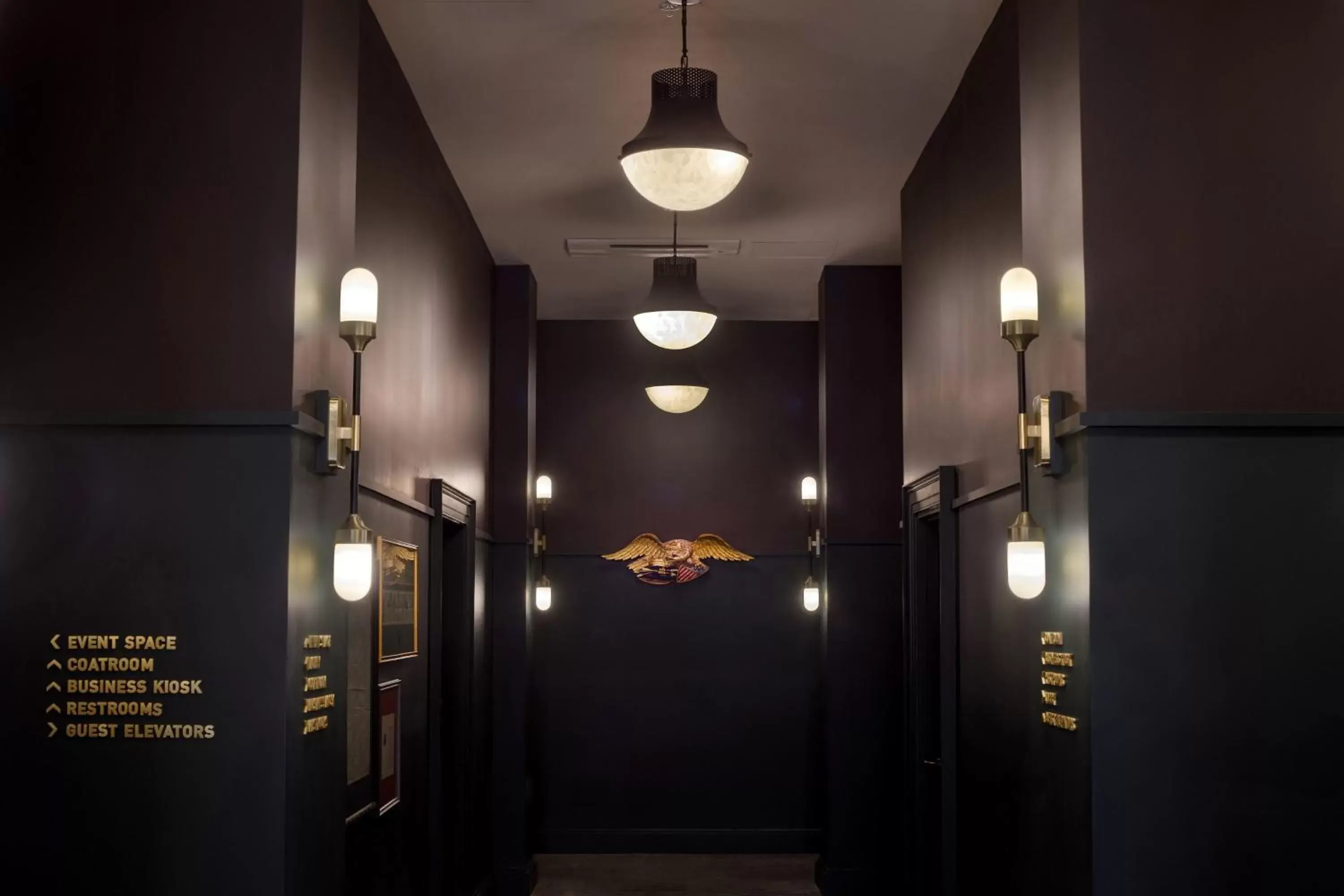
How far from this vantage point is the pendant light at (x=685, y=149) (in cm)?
427

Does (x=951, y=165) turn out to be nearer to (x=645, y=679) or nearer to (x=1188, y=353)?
(x=1188, y=353)

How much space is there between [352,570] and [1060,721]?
1844 mm

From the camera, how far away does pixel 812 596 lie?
8539 millimetres

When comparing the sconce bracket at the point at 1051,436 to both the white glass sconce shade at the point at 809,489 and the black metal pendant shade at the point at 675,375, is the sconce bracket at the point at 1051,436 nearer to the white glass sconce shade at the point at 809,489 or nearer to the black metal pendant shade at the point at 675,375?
the black metal pendant shade at the point at 675,375

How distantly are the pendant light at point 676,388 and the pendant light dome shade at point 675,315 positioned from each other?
5.25ft

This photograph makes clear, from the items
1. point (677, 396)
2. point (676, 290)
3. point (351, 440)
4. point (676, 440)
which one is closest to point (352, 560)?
point (351, 440)

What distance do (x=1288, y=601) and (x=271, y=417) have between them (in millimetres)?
2423

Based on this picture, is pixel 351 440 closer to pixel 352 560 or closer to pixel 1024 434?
pixel 352 560

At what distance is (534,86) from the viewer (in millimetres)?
5316

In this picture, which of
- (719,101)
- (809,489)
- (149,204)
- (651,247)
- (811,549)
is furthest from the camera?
(811,549)

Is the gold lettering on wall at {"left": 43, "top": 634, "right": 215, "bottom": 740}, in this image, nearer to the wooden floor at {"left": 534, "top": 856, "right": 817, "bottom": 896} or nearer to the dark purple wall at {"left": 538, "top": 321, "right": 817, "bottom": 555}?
the wooden floor at {"left": 534, "top": 856, "right": 817, "bottom": 896}

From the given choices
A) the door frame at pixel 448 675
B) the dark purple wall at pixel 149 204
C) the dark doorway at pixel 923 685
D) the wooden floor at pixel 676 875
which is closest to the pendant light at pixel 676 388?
the door frame at pixel 448 675

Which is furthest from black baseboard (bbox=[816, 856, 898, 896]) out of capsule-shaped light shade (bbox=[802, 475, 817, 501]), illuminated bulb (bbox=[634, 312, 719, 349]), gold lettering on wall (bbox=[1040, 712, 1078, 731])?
gold lettering on wall (bbox=[1040, 712, 1078, 731])

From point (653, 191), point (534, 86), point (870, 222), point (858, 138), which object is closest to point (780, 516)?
point (870, 222)
